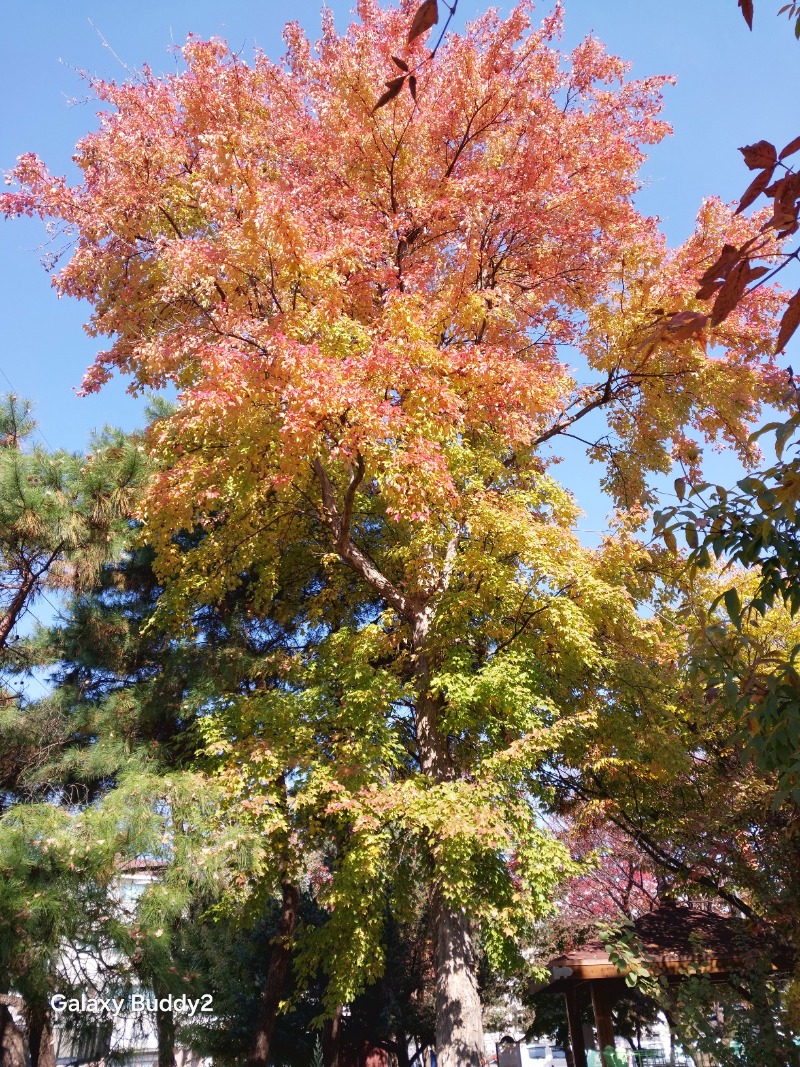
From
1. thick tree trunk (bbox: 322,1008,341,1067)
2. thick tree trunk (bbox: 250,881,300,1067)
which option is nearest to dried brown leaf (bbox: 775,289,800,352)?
thick tree trunk (bbox: 250,881,300,1067)

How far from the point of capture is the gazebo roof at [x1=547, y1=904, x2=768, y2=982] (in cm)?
893

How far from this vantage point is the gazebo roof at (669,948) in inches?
352

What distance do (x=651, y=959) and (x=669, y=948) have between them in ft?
4.36

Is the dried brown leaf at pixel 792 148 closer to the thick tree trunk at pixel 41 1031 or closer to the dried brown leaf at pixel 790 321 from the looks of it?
the dried brown leaf at pixel 790 321

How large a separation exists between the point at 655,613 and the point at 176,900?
6763mm

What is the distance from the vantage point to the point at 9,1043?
8.34 m

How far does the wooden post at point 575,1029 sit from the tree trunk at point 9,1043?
23.2 feet

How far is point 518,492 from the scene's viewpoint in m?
9.04

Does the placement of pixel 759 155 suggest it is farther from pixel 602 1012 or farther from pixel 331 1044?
pixel 331 1044

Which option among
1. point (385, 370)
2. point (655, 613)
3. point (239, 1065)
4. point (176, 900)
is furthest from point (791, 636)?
point (239, 1065)

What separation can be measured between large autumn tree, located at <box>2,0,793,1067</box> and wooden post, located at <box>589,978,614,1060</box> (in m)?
2.81

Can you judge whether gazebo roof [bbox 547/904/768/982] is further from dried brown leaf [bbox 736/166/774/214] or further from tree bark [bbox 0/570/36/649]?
dried brown leaf [bbox 736/166/774/214]

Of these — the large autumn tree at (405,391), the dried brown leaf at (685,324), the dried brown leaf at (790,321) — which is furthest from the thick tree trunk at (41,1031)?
the dried brown leaf at (790,321)

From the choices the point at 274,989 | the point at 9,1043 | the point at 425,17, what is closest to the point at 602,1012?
the point at 274,989
